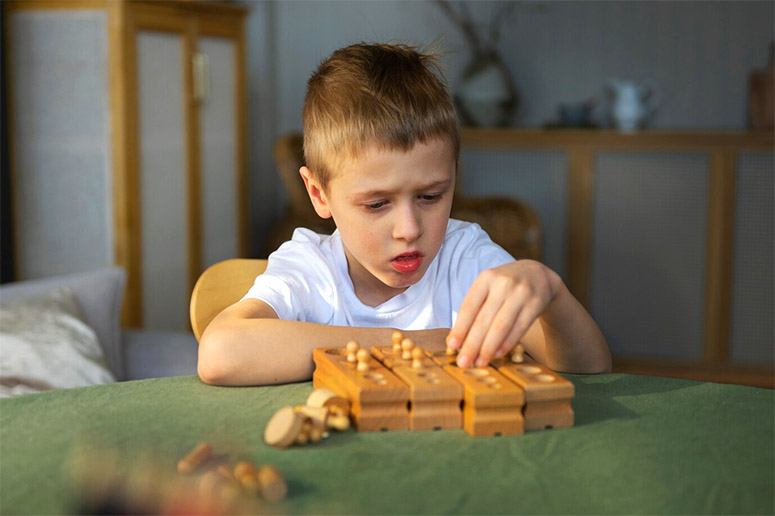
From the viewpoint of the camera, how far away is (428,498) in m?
0.81

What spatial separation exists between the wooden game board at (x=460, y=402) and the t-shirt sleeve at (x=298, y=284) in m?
0.51

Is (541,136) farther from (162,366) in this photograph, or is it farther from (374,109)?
(374,109)

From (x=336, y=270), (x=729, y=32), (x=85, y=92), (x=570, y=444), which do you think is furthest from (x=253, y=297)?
(x=729, y=32)

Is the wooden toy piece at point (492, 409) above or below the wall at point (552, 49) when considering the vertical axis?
below

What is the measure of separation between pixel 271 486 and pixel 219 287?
81cm

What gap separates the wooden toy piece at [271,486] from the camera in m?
0.81

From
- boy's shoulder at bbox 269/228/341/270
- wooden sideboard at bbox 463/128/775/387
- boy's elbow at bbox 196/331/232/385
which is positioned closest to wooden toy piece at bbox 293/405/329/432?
boy's elbow at bbox 196/331/232/385

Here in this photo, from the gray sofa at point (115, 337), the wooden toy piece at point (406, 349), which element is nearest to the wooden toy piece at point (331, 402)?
the wooden toy piece at point (406, 349)

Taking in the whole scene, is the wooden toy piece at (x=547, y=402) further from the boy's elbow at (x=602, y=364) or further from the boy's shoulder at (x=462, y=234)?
the boy's shoulder at (x=462, y=234)

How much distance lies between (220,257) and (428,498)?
11.5 feet

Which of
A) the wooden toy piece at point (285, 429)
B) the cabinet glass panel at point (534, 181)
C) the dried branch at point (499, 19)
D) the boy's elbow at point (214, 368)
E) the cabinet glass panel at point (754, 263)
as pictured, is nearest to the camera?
the wooden toy piece at point (285, 429)

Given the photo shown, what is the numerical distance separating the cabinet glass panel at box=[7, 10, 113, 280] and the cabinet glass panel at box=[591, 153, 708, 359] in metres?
1.96

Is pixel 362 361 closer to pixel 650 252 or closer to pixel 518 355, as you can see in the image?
pixel 518 355

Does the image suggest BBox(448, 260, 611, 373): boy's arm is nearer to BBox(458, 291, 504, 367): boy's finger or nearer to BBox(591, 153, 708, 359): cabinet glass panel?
BBox(458, 291, 504, 367): boy's finger
